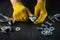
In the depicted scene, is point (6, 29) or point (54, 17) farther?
point (54, 17)

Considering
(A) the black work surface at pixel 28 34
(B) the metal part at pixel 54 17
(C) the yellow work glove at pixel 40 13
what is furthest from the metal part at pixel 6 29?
(B) the metal part at pixel 54 17

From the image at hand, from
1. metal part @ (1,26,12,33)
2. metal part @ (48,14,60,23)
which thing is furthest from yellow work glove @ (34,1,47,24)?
metal part @ (1,26,12,33)

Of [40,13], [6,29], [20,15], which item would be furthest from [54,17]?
[6,29]

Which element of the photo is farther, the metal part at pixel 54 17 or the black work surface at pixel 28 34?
the metal part at pixel 54 17

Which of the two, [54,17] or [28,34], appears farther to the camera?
[54,17]

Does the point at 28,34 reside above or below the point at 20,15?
below

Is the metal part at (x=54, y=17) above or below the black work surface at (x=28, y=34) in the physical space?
above

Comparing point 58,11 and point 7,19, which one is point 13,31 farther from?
point 58,11

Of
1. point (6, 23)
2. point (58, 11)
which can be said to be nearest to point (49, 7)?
point (58, 11)

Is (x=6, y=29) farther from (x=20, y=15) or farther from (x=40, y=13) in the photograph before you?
(x=40, y=13)

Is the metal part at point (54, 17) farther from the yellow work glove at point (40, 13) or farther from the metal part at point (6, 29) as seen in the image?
the metal part at point (6, 29)

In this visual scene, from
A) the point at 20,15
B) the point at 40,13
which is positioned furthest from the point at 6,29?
the point at 40,13

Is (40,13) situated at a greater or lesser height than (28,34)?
greater

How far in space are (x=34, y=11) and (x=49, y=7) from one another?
15 centimetres
